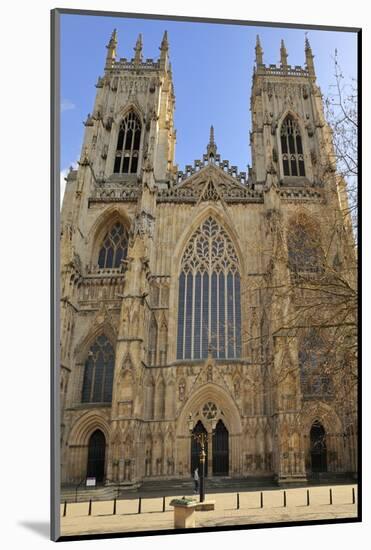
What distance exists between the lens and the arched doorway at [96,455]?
14.9m

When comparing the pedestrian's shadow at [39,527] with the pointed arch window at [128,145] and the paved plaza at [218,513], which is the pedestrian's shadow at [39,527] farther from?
the pointed arch window at [128,145]

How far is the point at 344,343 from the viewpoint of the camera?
835 centimetres

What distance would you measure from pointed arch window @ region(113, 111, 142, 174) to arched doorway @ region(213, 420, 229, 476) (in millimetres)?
12058

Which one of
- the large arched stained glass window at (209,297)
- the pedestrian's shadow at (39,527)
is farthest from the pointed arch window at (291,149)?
the pedestrian's shadow at (39,527)

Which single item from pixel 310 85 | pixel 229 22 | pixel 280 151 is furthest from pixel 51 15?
pixel 310 85

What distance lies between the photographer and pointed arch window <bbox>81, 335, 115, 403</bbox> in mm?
16094

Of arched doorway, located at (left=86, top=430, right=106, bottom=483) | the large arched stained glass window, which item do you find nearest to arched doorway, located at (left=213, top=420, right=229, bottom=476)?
the large arched stained glass window

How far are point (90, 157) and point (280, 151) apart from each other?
339 inches

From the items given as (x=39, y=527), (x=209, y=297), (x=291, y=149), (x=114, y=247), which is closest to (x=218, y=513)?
(x=39, y=527)

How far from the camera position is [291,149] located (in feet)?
72.1

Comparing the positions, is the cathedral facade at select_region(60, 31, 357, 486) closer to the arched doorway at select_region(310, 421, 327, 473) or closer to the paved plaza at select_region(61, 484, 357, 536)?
the arched doorway at select_region(310, 421, 327, 473)

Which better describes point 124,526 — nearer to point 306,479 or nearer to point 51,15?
point 306,479

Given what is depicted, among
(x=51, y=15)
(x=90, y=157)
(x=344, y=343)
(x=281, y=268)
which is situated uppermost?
(x=90, y=157)

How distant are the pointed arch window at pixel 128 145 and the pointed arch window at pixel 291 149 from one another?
6.85 meters
